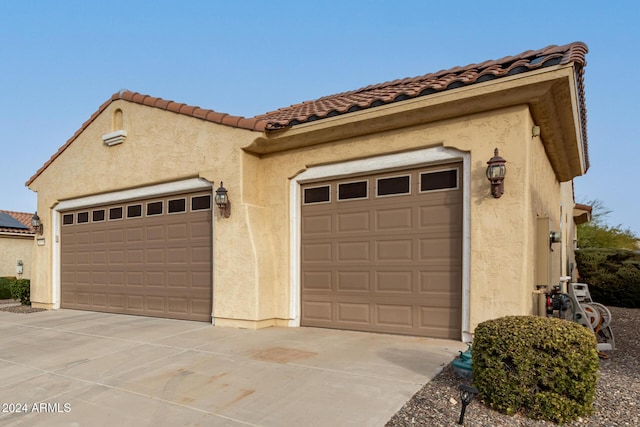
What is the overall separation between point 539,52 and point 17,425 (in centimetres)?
823

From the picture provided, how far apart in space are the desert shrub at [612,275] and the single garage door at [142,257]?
41.3 ft

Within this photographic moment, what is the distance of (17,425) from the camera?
397 centimetres

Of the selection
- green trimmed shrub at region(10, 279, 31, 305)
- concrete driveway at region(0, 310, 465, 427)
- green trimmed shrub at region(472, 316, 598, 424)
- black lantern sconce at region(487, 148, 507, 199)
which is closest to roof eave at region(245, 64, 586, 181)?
black lantern sconce at region(487, 148, 507, 199)

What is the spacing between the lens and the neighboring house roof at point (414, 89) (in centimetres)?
571

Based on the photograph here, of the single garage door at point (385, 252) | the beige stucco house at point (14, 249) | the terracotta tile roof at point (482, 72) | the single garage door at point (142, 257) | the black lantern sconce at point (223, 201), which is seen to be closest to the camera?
the terracotta tile roof at point (482, 72)

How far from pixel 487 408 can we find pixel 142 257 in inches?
332

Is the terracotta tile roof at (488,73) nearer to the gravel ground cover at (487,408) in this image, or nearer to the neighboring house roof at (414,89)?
the neighboring house roof at (414,89)

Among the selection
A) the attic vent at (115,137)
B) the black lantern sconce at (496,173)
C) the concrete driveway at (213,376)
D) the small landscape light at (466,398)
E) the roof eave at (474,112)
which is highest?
the attic vent at (115,137)

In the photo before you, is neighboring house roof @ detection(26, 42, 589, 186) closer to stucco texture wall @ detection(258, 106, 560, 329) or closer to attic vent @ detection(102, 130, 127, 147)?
stucco texture wall @ detection(258, 106, 560, 329)

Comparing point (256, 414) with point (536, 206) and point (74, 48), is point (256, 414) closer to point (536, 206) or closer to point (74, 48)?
point (536, 206)

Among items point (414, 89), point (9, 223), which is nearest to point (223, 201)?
point (414, 89)

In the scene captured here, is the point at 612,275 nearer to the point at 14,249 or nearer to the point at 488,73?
the point at 488,73

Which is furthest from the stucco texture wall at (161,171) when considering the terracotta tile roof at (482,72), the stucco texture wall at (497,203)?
the stucco texture wall at (497,203)

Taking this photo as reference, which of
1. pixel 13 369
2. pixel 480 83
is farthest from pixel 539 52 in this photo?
pixel 13 369
